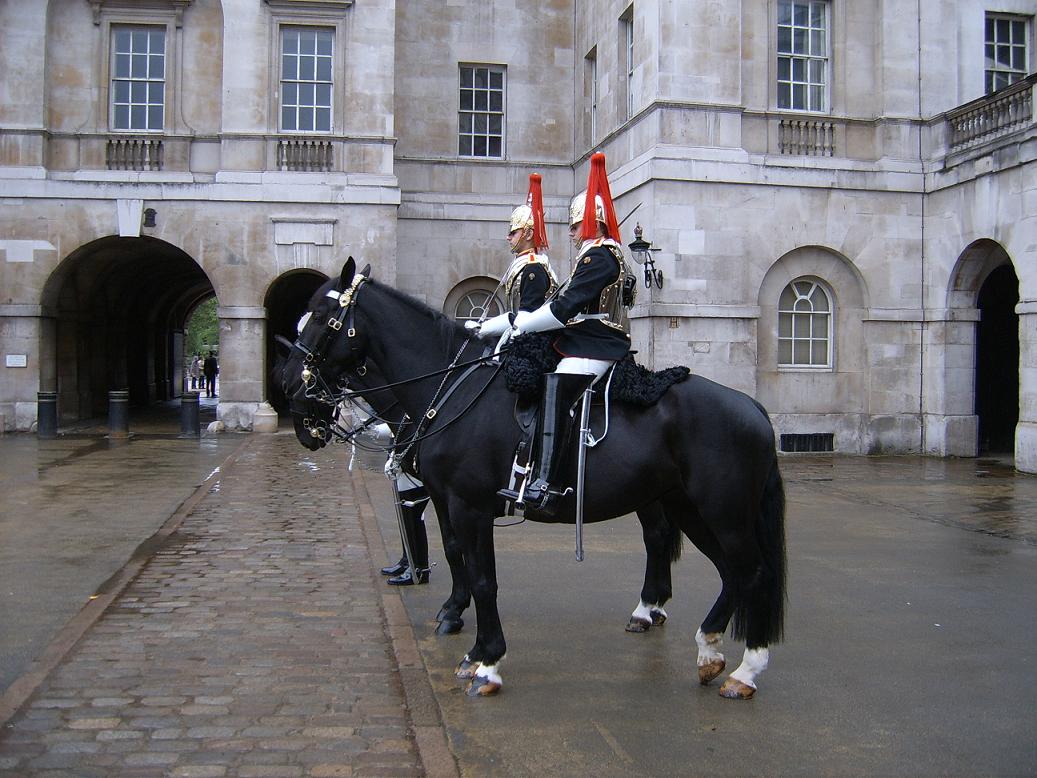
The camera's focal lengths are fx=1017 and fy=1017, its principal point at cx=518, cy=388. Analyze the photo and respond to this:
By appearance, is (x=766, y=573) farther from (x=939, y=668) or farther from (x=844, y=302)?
(x=844, y=302)

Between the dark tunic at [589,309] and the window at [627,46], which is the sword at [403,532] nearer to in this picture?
the dark tunic at [589,309]

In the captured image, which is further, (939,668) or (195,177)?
(195,177)

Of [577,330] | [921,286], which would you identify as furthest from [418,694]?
[921,286]

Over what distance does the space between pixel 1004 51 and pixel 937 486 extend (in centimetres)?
1055

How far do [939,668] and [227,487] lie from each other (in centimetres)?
975

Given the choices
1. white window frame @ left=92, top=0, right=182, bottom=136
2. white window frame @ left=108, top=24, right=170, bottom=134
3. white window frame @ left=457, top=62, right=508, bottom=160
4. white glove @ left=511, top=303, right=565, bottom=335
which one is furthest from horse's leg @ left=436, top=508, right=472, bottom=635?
white window frame @ left=457, top=62, right=508, bottom=160

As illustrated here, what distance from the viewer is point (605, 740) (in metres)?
4.70

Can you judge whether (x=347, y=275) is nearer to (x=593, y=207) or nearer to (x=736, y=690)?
(x=593, y=207)

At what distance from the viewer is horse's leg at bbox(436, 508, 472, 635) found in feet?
21.3

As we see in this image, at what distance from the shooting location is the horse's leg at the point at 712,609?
5.56 metres

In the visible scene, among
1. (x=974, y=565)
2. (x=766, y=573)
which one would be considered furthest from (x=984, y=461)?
(x=766, y=573)

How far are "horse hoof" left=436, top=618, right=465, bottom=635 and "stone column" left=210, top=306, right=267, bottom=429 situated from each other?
16.0 meters

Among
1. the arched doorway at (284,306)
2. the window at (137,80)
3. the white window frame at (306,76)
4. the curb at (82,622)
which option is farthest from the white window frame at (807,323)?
the window at (137,80)

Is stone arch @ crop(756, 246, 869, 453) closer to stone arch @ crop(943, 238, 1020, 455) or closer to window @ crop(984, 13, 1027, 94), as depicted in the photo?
stone arch @ crop(943, 238, 1020, 455)
